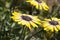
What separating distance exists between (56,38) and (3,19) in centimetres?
64

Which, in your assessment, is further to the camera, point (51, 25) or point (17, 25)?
point (17, 25)

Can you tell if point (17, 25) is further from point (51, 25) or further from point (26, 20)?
point (51, 25)

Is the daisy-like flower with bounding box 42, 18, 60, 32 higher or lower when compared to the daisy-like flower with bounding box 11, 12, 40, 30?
lower

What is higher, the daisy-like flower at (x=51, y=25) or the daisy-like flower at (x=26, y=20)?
the daisy-like flower at (x=26, y=20)

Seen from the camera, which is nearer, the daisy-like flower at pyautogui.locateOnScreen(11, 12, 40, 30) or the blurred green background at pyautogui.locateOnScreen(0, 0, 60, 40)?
the daisy-like flower at pyautogui.locateOnScreen(11, 12, 40, 30)

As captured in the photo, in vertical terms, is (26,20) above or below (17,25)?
above

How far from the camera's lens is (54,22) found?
2.65 m

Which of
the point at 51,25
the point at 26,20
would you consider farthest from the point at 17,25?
the point at 51,25

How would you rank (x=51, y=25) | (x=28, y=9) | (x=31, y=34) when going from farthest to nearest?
1. (x=28, y=9)
2. (x=31, y=34)
3. (x=51, y=25)

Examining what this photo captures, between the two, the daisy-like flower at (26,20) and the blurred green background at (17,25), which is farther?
the blurred green background at (17,25)

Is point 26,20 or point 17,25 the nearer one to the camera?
point 26,20

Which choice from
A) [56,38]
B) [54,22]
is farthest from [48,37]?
[54,22]

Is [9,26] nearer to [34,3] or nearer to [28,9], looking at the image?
[34,3]

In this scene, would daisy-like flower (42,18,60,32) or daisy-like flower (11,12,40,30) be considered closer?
daisy-like flower (11,12,40,30)
